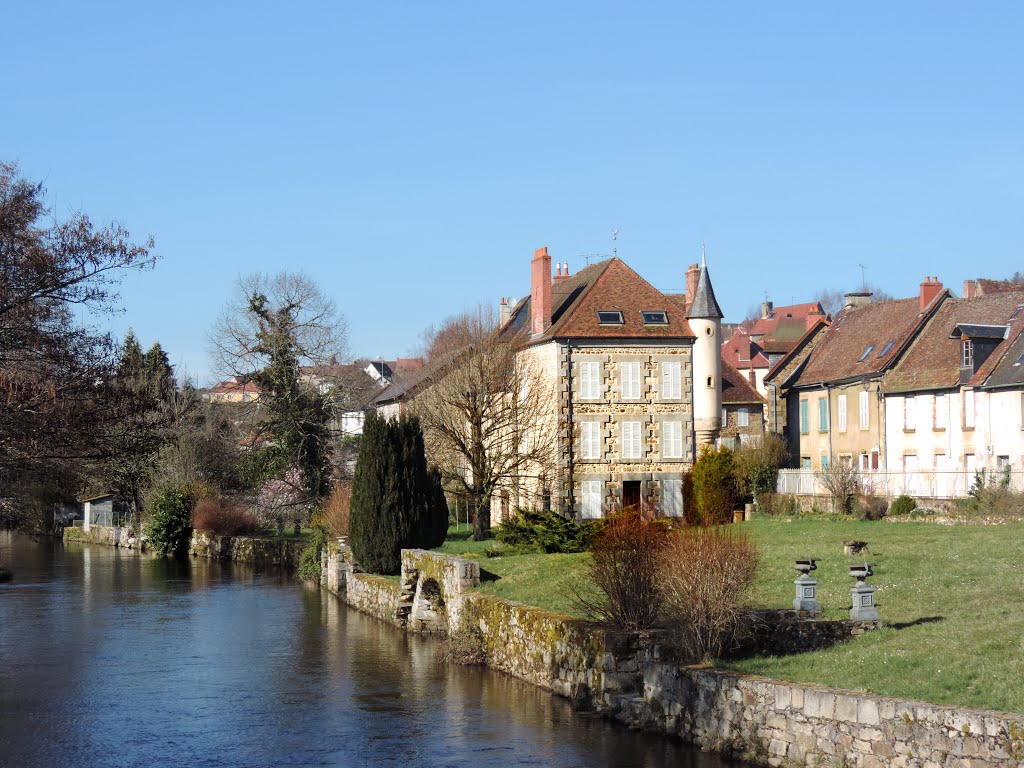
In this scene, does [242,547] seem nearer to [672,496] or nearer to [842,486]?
[672,496]

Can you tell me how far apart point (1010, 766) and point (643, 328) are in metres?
33.9

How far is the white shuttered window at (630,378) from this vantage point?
1702 inches

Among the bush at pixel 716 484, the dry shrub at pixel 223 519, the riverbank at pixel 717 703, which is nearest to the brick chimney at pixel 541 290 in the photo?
the bush at pixel 716 484

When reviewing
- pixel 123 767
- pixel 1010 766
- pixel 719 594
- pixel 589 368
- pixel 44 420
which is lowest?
pixel 123 767

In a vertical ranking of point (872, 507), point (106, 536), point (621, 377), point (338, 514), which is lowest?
point (106, 536)

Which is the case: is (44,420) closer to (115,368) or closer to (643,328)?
(115,368)

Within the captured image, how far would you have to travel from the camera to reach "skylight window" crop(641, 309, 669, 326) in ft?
144

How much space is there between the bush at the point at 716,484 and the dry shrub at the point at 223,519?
2038 cm

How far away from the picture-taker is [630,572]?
1611cm

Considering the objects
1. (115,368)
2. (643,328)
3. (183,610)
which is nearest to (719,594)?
(115,368)

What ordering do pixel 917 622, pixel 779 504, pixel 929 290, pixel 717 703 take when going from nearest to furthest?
pixel 717 703, pixel 917 622, pixel 779 504, pixel 929 290

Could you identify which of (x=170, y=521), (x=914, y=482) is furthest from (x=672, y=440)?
(x=170, y=521)

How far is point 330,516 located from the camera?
119 feet

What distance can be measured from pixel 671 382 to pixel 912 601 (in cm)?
2704
